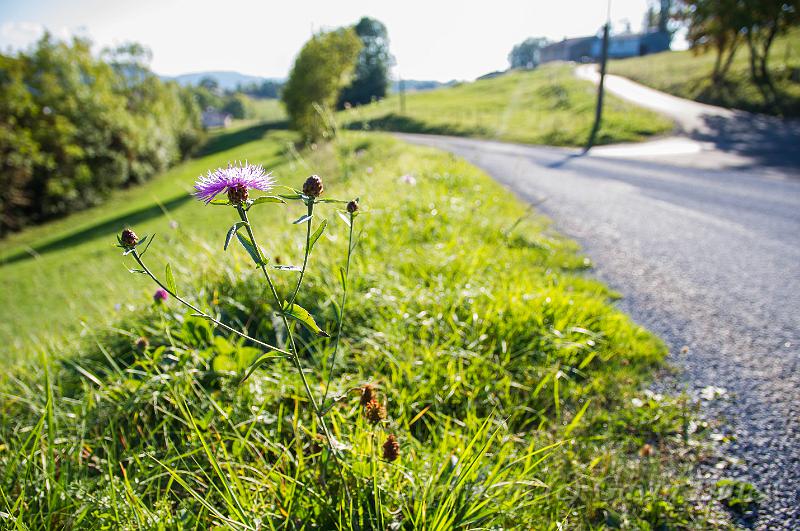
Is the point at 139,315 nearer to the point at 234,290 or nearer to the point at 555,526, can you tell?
the point at 234,290

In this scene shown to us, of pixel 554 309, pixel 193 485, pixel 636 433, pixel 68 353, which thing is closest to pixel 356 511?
pixel 193 485

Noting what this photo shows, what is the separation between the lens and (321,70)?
2442 cm

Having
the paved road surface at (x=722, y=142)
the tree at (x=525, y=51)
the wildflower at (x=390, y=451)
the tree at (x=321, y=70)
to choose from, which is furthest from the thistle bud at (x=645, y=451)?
the tree at (x=321, y=70)

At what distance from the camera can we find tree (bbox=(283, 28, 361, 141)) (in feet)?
80.2

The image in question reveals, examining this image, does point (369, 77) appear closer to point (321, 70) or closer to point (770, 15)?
point (321, 70)

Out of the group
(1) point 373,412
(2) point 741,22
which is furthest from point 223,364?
(2) point 741,22

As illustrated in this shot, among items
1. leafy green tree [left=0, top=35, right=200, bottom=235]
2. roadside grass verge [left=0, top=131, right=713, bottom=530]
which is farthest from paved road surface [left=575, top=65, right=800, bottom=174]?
leafy green tree [left=0, top=35, right=200, bottom=235]

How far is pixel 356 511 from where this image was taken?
1.42 m

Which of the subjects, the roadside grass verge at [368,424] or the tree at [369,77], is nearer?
the roadside grass verge at [368,424]

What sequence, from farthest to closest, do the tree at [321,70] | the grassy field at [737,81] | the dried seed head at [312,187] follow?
the tree at [321,70]
the grassy field at [737,81]
the dried seed head at [312,187]

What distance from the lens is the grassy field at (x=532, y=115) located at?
1817cm

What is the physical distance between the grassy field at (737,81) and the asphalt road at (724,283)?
12.7 meters

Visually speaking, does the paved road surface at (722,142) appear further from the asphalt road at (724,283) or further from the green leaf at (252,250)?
the green leaf at (252,250)

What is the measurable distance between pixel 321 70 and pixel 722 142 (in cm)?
1967
